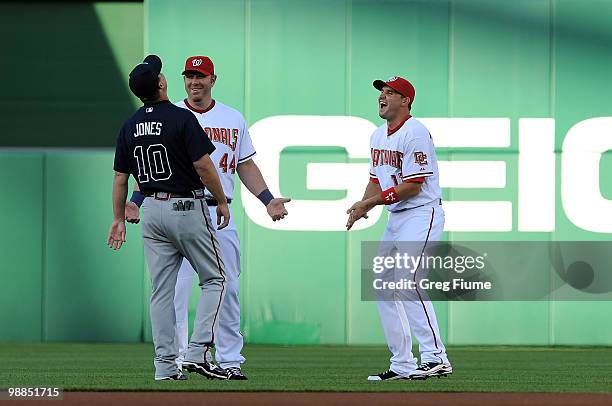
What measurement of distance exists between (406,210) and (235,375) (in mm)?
1561

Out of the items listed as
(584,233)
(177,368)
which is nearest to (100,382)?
(177,368)

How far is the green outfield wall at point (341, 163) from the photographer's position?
12945 mm

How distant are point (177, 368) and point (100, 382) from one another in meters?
0.52

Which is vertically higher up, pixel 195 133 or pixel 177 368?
pixel 195 133

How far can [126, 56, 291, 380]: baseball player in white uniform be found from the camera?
863 cm

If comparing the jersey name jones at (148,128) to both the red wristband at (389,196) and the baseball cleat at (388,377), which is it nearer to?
the red wristband at (389,196)

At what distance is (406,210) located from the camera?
8727mm

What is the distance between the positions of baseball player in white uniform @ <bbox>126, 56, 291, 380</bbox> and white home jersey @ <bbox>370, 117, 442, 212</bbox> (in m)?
0.77

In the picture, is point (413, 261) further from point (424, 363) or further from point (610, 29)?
point (610, 29)

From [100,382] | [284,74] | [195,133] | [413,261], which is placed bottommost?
[100,382]

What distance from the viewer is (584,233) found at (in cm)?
A: 1295

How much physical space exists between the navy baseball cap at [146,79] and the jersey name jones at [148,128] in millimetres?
171

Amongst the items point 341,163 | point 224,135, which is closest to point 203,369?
point 224,135

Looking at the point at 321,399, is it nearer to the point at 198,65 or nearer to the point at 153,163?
the point at 153,163
